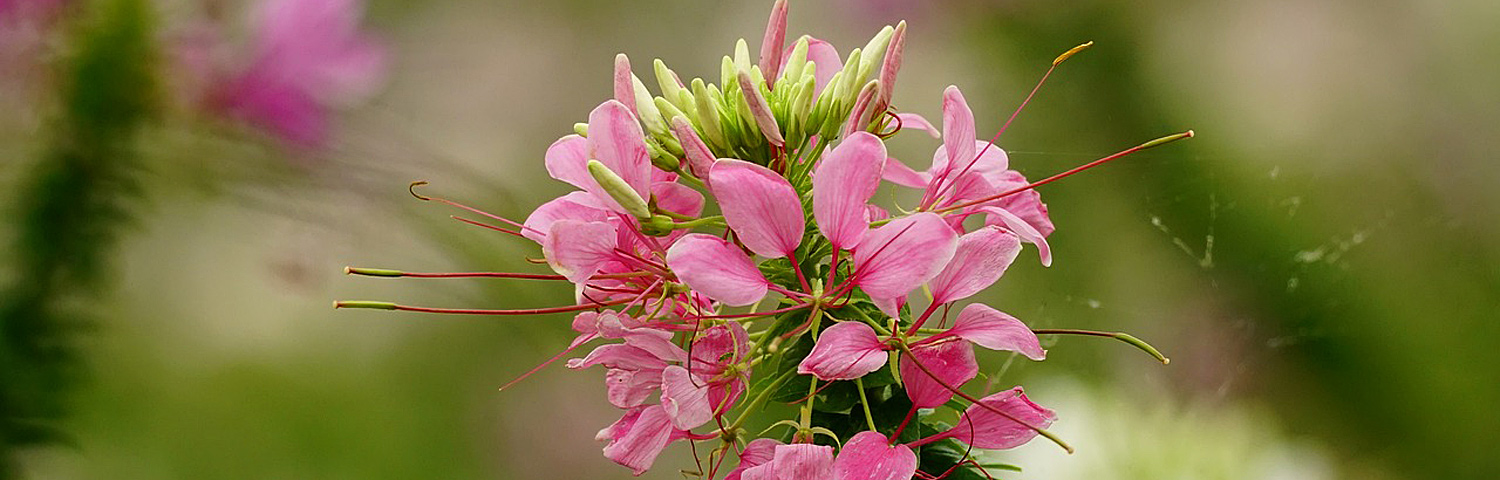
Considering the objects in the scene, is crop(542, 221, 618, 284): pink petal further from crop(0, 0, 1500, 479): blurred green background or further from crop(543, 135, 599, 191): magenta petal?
crop(0, 0, 1500, 479): blurred green background

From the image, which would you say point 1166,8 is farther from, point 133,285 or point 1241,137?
point 133,285

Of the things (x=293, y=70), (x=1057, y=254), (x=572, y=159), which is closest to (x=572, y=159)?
(x=572, y=159)

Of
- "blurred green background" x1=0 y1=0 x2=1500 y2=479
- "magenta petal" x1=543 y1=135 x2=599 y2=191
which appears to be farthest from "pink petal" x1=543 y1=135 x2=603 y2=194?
"blurred green background" x1=0 y1=0 x2=1500 y2=479

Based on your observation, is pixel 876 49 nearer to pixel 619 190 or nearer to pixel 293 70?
pixel 619 190

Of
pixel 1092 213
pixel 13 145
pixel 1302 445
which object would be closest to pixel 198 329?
pixel 13 145

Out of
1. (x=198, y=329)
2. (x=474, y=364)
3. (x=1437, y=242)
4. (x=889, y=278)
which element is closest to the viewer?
(x=889, y=278)

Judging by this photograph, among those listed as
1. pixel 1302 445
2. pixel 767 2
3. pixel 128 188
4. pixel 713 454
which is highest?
pixel 767 2

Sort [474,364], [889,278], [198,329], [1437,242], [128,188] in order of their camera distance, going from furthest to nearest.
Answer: [198,329], [474,364], [1437,242], [128,188], [889,278]
